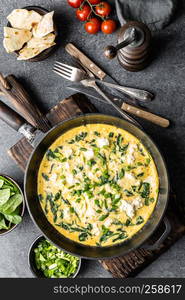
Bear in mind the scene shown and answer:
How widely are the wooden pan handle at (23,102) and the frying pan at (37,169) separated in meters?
0.22

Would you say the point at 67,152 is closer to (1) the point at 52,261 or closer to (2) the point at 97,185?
(2) the point at 97,185

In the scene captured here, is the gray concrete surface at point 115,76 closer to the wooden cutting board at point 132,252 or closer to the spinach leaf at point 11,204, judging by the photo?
the wooden cutting board at point 132,252

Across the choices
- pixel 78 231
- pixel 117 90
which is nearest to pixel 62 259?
pixel 78 231

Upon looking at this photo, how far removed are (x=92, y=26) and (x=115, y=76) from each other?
44 centimetres

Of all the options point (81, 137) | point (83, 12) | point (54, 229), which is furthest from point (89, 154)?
point (83, 12)

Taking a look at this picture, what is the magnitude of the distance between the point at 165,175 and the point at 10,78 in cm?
152

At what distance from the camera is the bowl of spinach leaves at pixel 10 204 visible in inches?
142

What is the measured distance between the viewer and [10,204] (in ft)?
11.9

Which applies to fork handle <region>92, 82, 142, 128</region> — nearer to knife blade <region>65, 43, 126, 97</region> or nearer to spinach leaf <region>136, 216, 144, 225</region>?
knife blade <region>65, 43, 126, 97</region>

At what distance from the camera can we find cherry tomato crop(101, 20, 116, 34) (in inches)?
140

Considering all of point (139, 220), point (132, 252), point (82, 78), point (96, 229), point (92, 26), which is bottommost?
point (132, 252)

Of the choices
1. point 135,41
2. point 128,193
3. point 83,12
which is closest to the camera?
point 135,41

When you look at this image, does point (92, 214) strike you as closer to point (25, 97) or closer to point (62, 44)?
point (25, 97)

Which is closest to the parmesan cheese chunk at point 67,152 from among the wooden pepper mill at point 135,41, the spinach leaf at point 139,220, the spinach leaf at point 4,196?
the spinach leaf at point 4,196
